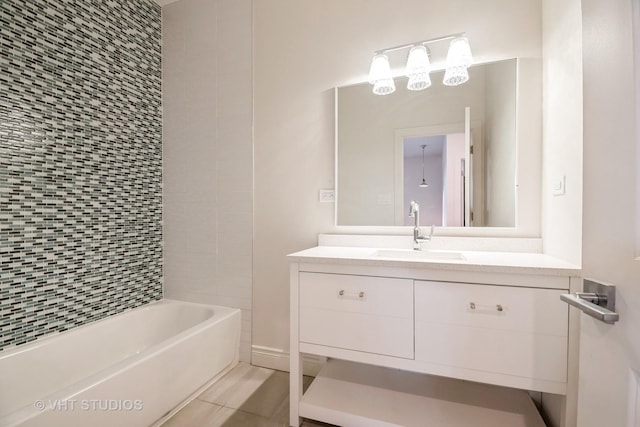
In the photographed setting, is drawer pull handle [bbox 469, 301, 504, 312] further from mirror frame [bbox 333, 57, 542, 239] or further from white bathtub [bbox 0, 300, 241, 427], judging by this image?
white bathtub [bbox 0, 300, 241, 427]

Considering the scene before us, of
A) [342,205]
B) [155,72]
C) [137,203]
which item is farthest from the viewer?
[155,72]

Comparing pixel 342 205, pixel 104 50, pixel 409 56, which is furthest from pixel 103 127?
pixel 409 56

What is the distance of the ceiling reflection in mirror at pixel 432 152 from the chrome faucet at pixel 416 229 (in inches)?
1.6

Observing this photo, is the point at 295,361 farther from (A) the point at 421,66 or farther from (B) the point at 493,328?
(A) the point at 421,66

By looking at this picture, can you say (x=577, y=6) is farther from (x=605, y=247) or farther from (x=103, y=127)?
(x=103, y=127)

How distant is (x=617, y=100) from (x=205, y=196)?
7.12ft

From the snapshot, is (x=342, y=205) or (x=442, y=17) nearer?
(x=442, y=17)

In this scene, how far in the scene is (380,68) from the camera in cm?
170

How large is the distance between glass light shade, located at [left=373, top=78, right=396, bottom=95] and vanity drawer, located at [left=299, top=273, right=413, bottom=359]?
112 cm

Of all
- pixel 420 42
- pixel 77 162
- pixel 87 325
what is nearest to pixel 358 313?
pixel 420 42

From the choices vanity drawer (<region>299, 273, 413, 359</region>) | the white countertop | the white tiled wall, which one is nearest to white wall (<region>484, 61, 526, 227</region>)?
the white countertop

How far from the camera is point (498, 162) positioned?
1.58 meters

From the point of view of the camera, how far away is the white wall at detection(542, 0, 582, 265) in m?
1.13
